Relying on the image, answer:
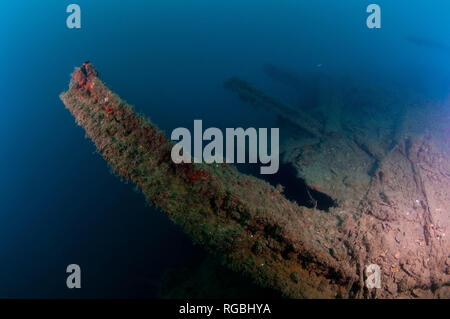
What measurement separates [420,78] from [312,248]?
27.6m

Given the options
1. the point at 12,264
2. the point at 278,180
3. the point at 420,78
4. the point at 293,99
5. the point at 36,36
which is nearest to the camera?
the point at 278,180

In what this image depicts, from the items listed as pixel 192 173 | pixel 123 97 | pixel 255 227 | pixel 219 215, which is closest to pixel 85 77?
pixel 192 173

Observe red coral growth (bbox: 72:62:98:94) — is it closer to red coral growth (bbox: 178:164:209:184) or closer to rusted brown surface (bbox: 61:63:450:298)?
rusted brown surface (bbox: 61:63:450:298)

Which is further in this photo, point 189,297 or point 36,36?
point 36,36

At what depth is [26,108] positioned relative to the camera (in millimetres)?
18484

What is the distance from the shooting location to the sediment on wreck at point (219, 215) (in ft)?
9.73

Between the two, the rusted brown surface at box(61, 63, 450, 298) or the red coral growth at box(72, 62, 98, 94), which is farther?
the red coral growth at box(72, 62, 98, 94)

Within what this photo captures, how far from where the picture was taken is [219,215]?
309 cm

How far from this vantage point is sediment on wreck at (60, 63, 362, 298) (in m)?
2.96

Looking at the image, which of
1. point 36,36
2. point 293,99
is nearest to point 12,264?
point 293,99

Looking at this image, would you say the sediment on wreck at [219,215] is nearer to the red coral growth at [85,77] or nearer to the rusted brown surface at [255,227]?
the rusted brown surface at [255,227]

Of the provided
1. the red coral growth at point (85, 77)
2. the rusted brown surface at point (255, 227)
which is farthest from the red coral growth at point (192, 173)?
the red coral growth at point (85, 77)

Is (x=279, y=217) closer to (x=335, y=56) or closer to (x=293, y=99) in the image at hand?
(x=293, y=99)

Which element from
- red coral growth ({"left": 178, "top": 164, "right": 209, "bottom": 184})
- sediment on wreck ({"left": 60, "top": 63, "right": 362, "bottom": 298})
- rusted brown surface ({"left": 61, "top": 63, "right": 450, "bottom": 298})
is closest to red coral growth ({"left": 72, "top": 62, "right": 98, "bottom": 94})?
rusted brown surface ({"left": 61, "top": 63, "right": 450, "bottom": 298})
